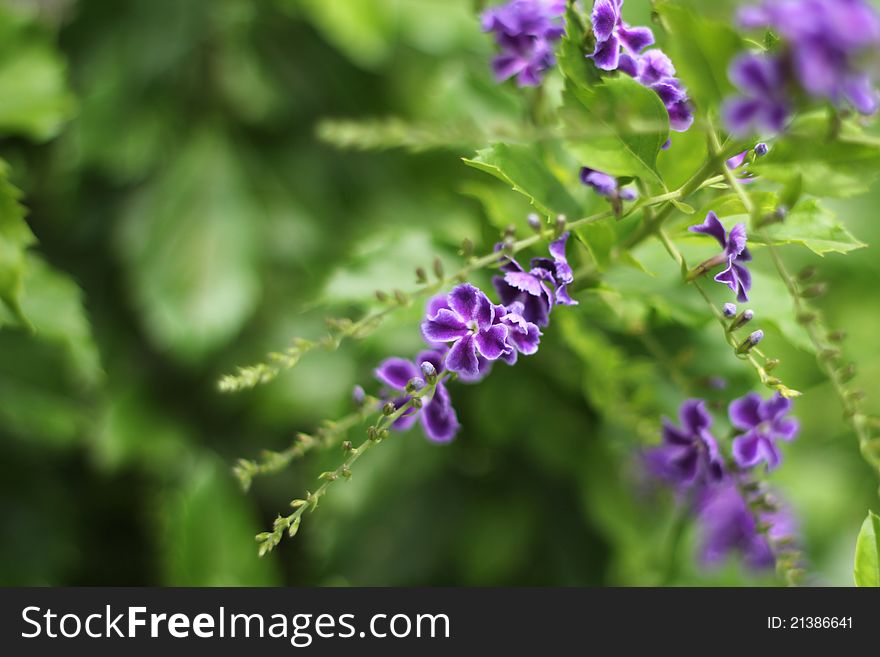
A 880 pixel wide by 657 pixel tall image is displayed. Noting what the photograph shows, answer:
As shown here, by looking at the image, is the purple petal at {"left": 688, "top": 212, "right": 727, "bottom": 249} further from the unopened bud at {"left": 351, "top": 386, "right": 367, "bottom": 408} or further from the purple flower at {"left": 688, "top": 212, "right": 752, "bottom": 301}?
the unopened bud at {"left": 351, "top": 386, "right": 367, "bottom": 408}

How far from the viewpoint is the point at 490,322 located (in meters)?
0.78

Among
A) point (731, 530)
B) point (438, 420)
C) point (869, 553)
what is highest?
point (438, 420)

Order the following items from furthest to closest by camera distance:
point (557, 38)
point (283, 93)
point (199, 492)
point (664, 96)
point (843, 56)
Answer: point (283, 93) → point (199, 492) → point (557, 38) → point (664, 96) → point (843, 56)

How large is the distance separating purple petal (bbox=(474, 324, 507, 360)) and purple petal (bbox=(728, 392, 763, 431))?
1.06ft

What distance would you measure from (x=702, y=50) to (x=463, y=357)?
1.05 feet

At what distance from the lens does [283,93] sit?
5.85 feet

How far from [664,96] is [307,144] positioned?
1129 mm

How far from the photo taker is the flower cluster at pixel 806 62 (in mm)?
596

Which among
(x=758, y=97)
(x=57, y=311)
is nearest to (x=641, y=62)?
(x=758, y=97)

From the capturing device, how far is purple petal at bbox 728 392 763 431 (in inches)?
37.8

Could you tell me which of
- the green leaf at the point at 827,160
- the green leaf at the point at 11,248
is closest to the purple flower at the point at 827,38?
the green leaf at the point at 827,160

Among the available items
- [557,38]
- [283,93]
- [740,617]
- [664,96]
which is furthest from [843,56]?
[283,93]

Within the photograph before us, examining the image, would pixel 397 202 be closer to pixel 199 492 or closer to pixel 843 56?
pixel 199 492

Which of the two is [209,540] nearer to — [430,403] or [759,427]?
[430,403]
